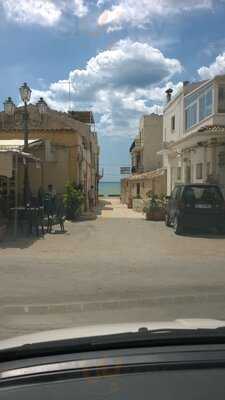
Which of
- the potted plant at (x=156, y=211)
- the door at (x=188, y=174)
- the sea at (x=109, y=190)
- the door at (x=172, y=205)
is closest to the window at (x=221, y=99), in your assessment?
the potted plant at (x=156, y=211)

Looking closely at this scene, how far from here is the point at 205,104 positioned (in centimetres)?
3108

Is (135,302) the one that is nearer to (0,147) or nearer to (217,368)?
(217,368)

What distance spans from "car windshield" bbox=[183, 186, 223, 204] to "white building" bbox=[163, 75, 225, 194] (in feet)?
16.2

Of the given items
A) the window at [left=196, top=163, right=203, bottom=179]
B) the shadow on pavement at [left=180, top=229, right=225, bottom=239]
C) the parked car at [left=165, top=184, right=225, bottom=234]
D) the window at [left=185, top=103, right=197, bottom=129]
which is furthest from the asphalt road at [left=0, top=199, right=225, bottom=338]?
the window at [left=185, top=103, right=197, bottom=129]

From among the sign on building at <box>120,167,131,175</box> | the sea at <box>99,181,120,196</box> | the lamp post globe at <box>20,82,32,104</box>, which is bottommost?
the sea at <box>99,181,120,196</box>

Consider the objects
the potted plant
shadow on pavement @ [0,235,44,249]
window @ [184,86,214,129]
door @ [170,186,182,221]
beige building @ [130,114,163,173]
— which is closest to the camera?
shadow on pavement @ [0,235,44,249]

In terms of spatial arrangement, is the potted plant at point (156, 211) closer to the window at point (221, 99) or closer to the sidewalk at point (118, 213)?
the sidewalk at point (118, 213)

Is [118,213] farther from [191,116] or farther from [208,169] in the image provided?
[208,169]

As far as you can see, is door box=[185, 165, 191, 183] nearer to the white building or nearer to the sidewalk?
the white building

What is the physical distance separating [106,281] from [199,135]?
17.5 meters

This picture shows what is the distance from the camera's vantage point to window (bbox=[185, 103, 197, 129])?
3377 cm

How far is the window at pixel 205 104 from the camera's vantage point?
98.3 feet

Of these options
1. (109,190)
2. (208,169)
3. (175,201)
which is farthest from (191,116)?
(109,190)

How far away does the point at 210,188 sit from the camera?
73.5 ft
